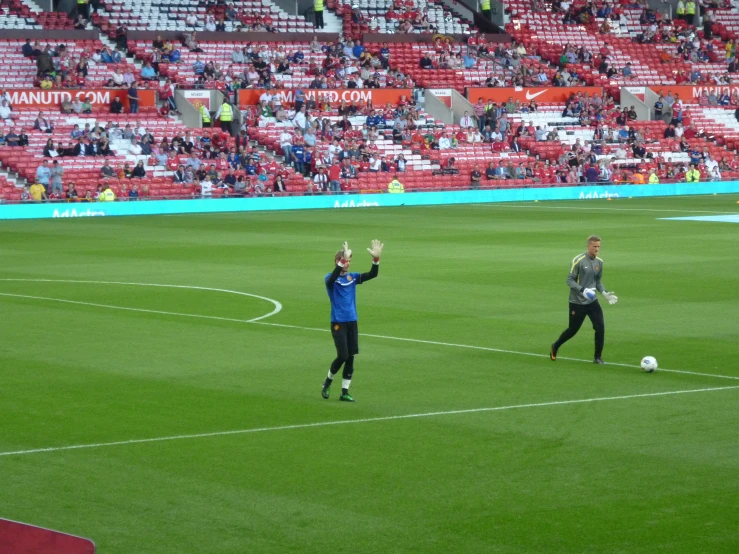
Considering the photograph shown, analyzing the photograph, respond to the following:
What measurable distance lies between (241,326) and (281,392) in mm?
5577

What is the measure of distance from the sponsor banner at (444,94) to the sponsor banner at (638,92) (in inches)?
414

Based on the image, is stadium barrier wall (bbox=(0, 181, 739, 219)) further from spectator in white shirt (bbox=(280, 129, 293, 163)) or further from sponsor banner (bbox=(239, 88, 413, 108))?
sponsor banner (bbox=(239, 88, 413, 108))

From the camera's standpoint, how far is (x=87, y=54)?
2200 inches

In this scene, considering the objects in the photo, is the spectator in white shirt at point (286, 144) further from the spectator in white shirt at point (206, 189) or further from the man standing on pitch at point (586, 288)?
the man standing on pitch at point (586, 288)

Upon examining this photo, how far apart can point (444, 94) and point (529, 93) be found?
5.06 meters

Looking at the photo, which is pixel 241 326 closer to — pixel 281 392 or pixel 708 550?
pixel 281 392

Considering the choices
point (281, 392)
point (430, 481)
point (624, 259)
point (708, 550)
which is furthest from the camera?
point (624, 259)

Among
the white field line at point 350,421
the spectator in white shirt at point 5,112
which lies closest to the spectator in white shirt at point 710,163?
the spectator in white shirt at point 5,112

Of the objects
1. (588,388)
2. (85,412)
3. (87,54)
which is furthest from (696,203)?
(85,412)

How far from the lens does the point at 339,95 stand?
59812 mm

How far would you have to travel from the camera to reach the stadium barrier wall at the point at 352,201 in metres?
46.2

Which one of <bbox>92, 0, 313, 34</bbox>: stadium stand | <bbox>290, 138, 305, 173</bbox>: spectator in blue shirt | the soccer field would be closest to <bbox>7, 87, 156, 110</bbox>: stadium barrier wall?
<bbox>92, 0, 313, 34</bbox>: stadium stand

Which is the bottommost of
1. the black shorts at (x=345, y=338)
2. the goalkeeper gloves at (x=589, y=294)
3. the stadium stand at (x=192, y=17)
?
the black shorts at (x=345, y=338)

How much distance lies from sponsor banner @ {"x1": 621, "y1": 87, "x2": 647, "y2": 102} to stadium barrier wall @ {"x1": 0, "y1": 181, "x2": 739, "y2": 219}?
28.1 feet
